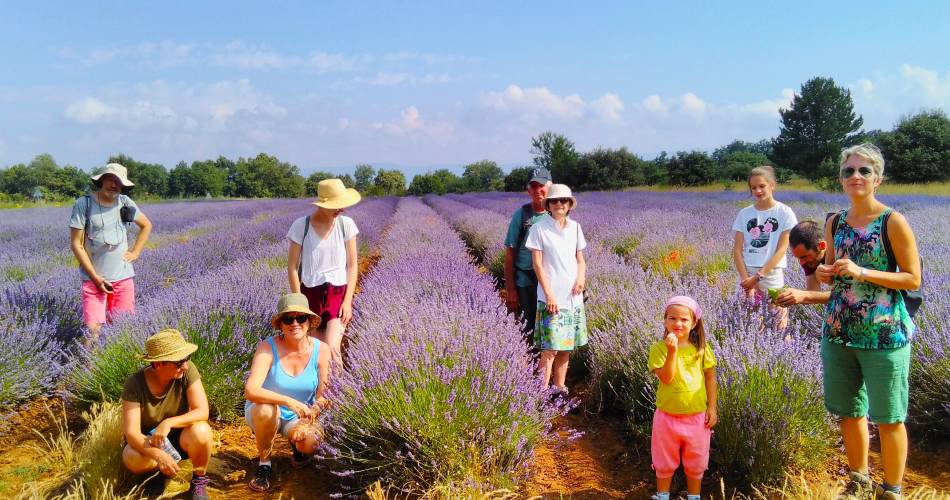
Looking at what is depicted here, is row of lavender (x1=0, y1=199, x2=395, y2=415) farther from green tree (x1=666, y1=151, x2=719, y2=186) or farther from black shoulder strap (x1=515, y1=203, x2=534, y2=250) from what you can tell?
green tree (x1=666, y1=151, x2=719, y2=186)

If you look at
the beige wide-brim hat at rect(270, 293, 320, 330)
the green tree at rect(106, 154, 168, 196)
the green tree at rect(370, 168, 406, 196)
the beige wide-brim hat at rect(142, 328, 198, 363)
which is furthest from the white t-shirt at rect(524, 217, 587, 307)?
the green tree at rect(106, 154, 168, 196)

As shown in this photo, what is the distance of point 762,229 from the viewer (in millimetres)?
3145

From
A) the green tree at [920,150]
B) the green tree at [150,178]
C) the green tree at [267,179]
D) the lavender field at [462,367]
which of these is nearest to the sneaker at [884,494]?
the lavender field at [462,367]

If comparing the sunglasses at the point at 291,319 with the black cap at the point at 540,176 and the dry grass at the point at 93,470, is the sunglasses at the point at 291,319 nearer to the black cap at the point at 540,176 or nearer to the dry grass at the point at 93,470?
the dry grass at the point at 93,470

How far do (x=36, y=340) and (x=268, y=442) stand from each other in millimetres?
2132

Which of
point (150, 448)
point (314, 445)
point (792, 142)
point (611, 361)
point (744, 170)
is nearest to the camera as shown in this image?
point (150, 448)

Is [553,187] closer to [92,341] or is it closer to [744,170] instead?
[92,341]

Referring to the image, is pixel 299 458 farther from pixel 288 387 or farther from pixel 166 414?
pixel 166 414

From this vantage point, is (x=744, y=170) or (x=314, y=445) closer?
(x=314, y=445)

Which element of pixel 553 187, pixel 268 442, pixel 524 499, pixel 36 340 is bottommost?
pixel 524 499

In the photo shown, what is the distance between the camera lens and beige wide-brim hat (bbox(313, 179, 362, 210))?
2928mm

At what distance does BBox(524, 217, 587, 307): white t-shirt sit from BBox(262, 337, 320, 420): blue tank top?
1334 millimetres

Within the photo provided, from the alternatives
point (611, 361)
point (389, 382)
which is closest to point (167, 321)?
point (389, 382)

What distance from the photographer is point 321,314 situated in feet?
10.1
